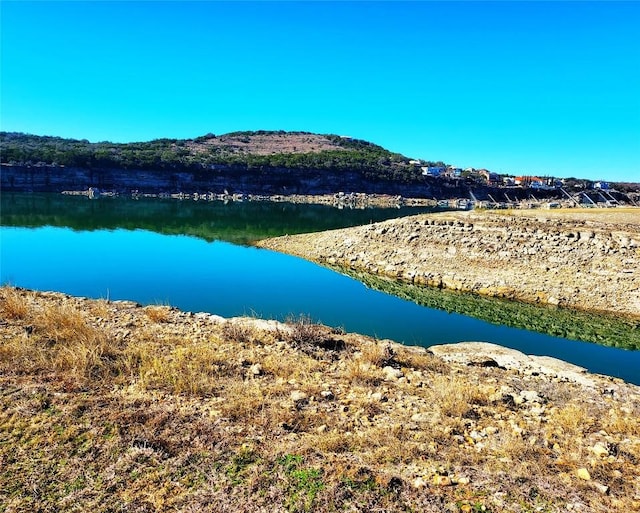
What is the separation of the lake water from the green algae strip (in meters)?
0.42

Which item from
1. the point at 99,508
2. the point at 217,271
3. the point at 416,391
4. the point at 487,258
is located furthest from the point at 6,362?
the point at 487,258

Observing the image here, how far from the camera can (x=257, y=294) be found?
1775cm

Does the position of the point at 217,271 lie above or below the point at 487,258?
below

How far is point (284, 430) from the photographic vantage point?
536cm

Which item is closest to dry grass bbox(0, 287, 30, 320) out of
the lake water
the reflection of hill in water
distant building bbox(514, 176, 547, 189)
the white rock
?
the lake water

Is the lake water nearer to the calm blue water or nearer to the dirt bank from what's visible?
the calm blue water

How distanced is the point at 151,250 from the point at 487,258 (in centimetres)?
2059

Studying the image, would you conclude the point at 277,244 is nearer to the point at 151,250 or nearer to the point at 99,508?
the point at 151,250

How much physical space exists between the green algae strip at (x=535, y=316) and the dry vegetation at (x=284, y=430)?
6674 mm

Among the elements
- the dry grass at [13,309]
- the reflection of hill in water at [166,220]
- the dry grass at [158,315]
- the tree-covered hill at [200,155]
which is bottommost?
the dry grass at [158,315]

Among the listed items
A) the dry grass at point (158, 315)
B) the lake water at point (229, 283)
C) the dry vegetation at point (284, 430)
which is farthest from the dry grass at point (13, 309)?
the lake water at point (229, 283)

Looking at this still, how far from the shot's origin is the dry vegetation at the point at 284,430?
13.8ft

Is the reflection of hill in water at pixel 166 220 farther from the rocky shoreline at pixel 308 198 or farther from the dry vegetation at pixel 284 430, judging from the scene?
the dry vegetation at pixel 284 430

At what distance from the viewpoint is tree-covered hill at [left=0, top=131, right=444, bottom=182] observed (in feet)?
263
